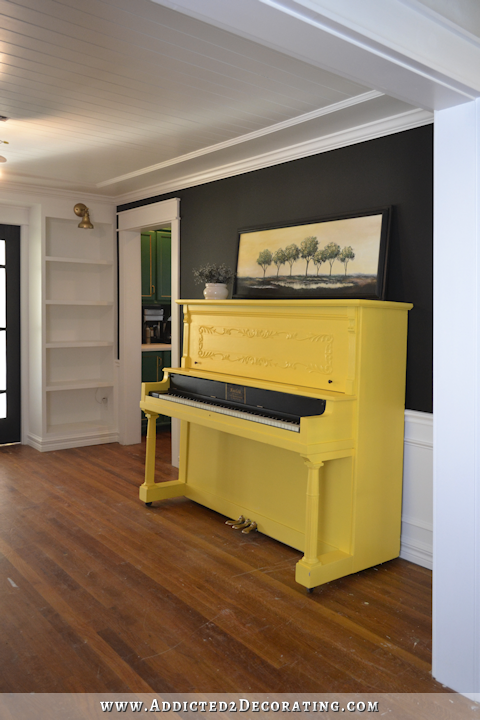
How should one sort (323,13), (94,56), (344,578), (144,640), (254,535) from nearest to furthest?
1. (323,13)
2. (144,640)
3. (94,56)
4. (344,578)
5. (254,535)

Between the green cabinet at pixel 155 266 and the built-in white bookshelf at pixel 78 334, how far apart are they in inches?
20.9

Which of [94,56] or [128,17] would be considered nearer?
[128,17]

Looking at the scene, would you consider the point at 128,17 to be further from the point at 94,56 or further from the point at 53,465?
the point at 53,465

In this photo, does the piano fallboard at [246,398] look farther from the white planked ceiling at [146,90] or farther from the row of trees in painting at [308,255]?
the white planked ceiling at [146,90]

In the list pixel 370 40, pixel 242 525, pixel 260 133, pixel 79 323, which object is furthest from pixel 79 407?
pixel 370 40

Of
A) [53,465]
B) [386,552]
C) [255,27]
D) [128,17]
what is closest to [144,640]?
[386,552]

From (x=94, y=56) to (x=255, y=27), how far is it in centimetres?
146

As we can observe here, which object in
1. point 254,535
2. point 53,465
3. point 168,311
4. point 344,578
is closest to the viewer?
point 344,578

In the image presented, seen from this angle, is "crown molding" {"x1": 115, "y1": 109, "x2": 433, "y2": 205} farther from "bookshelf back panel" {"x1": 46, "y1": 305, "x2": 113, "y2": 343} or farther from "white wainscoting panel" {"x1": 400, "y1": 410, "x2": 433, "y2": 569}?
"white wainscoting panel" {"x1": 400, "y1": 410, "x2": 433, "y2": 569}

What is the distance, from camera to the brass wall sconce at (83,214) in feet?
18.6

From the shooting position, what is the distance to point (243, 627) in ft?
8.43

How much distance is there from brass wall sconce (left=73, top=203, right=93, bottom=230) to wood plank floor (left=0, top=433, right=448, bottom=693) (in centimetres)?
284

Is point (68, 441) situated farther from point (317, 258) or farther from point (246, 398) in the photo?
point (317, 258)

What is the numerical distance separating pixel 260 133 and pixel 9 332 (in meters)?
3.43
